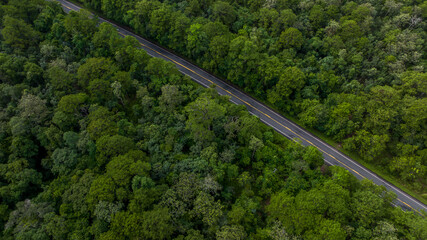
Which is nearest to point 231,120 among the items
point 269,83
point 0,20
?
point 269,83

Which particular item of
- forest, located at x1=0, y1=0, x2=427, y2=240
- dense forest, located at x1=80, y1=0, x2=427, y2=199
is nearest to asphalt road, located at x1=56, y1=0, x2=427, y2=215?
dense forest, located at x1=80, y1=0, x2=427, y2=199

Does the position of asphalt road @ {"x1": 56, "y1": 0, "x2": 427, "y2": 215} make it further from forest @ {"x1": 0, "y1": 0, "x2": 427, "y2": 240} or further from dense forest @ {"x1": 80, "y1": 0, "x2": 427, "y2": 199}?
forest @ {"x1": 0, "y1": 0, "x2": 427, "y2": 240}

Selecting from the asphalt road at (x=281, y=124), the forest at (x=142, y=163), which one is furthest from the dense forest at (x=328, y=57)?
the forest at (x=142, y=163)

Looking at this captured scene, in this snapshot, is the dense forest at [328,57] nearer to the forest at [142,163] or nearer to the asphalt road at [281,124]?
the asphalt road at [281,124]

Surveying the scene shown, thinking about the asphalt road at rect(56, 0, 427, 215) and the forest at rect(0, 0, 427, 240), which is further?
the asphalt road at rect(56, 0, 427, 215)

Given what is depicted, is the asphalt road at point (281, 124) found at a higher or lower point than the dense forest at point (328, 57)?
lower

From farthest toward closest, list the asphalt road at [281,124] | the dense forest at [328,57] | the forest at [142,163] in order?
1. the dense forest at [328,57]
2. the asphalt road at [281,124]
3. the forest at [142,163]
